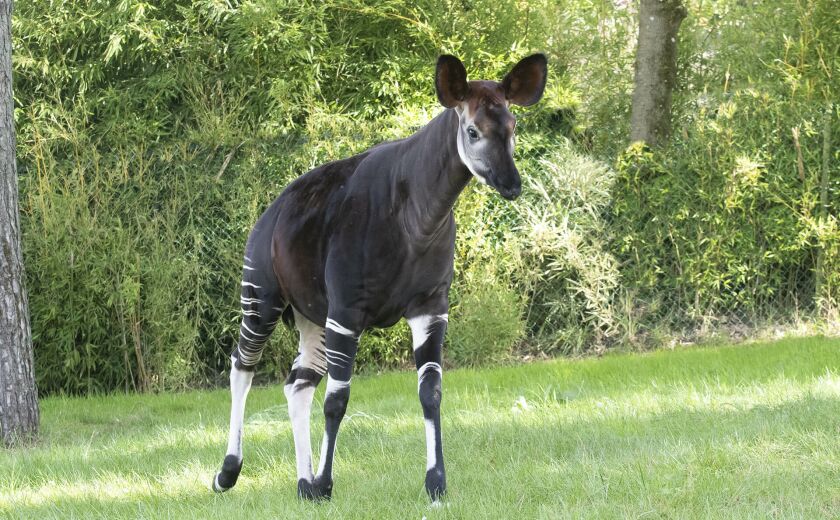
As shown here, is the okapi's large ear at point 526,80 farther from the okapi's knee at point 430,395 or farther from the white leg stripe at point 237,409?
the white leg stripe at point 237,409

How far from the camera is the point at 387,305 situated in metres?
3.06

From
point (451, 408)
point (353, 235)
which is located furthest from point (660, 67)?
point (353, 235)

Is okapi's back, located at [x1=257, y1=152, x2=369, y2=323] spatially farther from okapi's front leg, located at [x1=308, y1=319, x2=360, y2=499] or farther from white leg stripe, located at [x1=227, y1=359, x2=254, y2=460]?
white leg stripe, located at [x1=227, y1=359, x2=254, y2=460]

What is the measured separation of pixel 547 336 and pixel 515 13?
267cm

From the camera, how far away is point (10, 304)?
15.5 feet

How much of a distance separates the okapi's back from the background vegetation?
3.31 metres

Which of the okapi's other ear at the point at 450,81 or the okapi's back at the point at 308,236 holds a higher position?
the okapi's other ear at the point at 450,81

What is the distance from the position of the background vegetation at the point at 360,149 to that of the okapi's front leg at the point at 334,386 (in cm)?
355

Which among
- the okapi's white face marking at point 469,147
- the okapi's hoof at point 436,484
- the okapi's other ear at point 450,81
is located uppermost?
the okapi's other ear at point 450,81

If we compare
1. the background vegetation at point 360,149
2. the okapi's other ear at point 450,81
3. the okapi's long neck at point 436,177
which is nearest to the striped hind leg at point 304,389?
the okapi's long neck at point 436,177

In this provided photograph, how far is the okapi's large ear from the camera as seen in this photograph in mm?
2869

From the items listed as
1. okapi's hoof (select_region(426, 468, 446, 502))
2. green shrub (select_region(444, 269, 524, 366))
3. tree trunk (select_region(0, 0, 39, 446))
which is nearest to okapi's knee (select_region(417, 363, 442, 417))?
okapi's hoof (select_region(426, 468, 446, 502))

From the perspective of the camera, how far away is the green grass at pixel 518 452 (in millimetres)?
3027

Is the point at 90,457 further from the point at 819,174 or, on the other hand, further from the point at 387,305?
the point at 819,174
